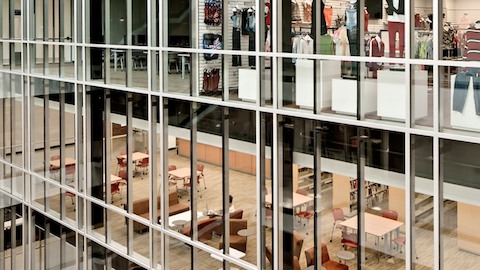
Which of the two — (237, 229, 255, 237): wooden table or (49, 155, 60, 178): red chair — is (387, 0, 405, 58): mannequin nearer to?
(237, 229, 255, 237): wooden table

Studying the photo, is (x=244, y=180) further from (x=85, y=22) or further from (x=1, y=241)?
(x=1, y=241)

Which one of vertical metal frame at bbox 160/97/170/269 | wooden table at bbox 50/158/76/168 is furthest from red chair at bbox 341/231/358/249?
wooden table at bbox 50/158/76/168

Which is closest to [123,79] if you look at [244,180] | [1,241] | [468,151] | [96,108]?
[96,108]

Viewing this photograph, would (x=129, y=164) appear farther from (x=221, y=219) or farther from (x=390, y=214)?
(x=390, y=214)

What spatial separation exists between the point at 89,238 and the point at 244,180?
4285 mm

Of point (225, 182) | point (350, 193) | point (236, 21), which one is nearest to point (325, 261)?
point (350, 193)

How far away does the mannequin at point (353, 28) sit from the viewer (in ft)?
20.6

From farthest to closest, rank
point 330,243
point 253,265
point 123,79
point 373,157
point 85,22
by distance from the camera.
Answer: point 85,22 → point 123,79 → point 253,265 → point 330,243 → point 373,157

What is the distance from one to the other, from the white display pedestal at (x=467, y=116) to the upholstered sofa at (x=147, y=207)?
4515mm

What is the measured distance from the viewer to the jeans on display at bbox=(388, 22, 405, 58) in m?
5.87

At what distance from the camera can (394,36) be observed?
5.94m

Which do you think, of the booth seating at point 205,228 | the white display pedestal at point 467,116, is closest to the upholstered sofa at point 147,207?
the booth seating at point 205,228

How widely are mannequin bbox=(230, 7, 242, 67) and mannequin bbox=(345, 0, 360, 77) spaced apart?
171cm

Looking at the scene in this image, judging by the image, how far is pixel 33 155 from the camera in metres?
12.2
